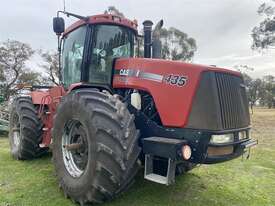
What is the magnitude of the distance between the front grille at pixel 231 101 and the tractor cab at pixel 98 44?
1.71 meters

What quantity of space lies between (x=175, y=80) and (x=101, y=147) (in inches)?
48.0

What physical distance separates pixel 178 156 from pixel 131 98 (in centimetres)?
113

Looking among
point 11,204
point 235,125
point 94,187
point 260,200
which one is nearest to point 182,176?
point 260,200

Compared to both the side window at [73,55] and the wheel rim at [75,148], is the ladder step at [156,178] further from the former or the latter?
the side window at [73,55]

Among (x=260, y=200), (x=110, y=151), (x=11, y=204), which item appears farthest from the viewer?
(x=260, y=200)

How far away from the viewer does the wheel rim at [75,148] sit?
14.5 feet

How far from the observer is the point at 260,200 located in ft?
15.1

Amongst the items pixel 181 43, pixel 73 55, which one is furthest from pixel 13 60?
pixel 73 55

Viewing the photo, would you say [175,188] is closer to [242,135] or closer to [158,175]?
[158,175]

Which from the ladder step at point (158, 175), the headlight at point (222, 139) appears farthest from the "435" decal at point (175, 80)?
the ladder step at point (158, 175)

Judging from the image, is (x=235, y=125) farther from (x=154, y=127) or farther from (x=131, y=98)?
(x=131, y=98)

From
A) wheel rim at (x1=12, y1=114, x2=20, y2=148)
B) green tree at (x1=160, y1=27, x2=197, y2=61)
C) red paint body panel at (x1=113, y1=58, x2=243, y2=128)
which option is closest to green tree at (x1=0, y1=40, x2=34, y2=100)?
green tree at (x1=160, y1=27, x2=197, y2=61)

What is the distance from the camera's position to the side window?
528 centimetres

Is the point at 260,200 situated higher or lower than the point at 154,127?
lower
